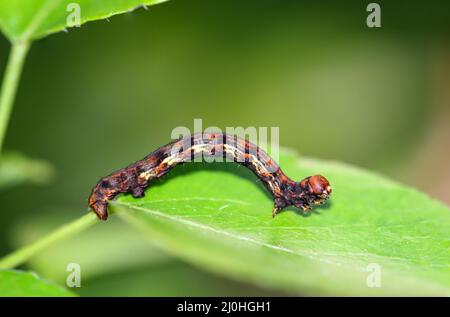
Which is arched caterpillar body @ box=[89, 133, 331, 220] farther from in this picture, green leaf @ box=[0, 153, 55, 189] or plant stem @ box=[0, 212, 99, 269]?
green leaf @ box=[0, 153, 55, 189]

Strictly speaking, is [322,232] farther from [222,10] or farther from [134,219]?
[222,10]

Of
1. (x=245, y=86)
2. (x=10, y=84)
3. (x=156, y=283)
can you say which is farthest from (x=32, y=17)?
(x=245, y=86)

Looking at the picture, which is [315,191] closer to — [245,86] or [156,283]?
[156,283]

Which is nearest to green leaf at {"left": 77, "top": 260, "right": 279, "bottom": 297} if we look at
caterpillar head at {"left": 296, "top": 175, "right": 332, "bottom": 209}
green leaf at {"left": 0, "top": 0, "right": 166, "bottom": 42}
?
caterpillar head at {"left": 296, "top": 175, "right": 332, "bottom": 209}

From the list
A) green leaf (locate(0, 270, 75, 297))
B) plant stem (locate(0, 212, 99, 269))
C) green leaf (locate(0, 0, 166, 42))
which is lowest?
green leaf (locate(0, 270, 75, 297))

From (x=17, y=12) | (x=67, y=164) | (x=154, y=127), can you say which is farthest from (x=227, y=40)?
(x=17, y=12)

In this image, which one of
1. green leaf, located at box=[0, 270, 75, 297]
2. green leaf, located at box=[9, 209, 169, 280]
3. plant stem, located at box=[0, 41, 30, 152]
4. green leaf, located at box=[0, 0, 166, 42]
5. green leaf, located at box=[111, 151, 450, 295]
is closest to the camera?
green leaf, located at box=[0, 270, 75, 297]

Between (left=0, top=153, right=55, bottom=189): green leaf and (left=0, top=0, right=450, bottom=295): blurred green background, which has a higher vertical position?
(left=0, top=0, right=450, bottom=295): blurred green background
